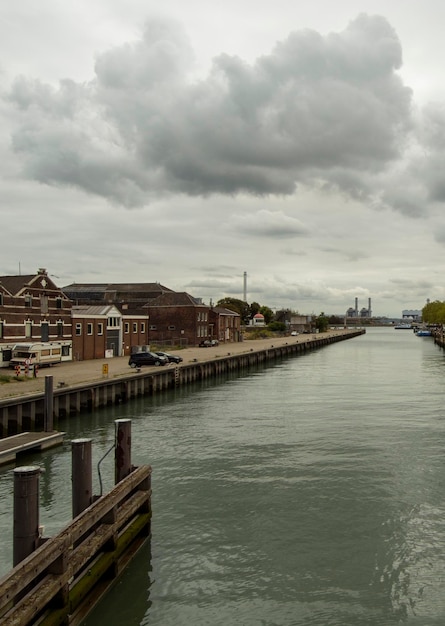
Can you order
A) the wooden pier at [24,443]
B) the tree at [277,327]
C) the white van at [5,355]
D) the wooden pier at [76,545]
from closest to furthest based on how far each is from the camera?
the wooden pier at [76,545], the wooden pier at [24,443], the white van at [5,355], the tree at [277,327]

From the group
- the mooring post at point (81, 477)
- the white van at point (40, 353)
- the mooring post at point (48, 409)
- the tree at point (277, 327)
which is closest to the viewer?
the mooring post at point (81, 477)

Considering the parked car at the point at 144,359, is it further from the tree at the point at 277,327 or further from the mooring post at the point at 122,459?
the tree at the point at 277,327

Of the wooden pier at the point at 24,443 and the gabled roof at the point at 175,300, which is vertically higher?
the gabled roof at the point at 175,300

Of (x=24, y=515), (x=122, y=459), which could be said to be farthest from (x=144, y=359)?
(x=24, y=515)

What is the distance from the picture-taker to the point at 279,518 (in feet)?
58.1

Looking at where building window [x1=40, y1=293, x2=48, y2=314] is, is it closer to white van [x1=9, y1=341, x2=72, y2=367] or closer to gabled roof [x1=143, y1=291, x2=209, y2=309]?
white van [x1=9, y1=341, x2=72, y2=367]

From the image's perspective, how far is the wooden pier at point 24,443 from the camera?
960 inches

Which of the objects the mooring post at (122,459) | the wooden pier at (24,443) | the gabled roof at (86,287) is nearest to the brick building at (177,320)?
the gabled roof at (86,287)

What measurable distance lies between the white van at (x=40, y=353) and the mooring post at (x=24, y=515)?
3929 centimetres

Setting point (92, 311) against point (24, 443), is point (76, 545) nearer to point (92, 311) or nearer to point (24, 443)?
point (24, 443)

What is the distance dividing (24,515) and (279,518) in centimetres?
934

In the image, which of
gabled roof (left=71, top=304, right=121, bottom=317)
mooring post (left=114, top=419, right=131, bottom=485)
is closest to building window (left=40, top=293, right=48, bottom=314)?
gabled roof (left=71, top=304, right=121, bottom=317)

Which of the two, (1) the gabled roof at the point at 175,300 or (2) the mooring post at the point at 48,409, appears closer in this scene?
(2) the mooring post at the point at 48,409

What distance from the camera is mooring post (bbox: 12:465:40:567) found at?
35.4 ft
